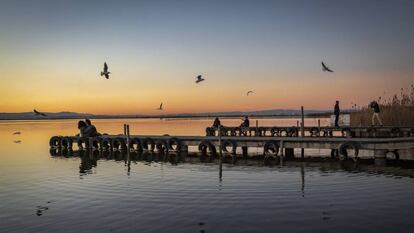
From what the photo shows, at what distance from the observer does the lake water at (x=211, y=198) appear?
1230 cm

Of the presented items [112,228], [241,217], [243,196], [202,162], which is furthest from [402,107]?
[112,228]

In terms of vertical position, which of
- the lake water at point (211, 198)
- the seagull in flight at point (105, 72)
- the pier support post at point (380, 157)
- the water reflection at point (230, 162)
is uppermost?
the seagull in flight at point (105, 72)

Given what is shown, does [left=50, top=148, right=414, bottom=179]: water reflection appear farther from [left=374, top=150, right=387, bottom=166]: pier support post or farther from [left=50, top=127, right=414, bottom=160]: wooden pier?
[left=50, top=127, right=414, bottom=160]: wooden pier

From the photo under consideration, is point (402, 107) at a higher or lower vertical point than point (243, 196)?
higher

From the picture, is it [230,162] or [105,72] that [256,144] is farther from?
[105,72]

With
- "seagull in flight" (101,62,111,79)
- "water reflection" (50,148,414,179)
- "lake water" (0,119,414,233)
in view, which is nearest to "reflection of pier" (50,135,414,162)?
"water reflection" (50,148,414,179)

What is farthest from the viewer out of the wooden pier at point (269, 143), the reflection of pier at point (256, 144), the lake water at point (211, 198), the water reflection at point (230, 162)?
the wooden pier at point (269, 143)

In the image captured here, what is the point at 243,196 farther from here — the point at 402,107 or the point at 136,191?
the point at 402,107

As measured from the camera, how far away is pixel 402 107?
39281 millimetres

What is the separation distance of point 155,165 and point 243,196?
1151 cm

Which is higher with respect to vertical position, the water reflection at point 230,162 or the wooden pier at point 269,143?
the wooden pier at point 269,143

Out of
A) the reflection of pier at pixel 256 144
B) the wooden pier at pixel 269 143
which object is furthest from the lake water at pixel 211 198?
the wooden pier at pixel 269 143

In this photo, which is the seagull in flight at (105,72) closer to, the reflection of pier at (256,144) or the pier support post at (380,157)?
the reflection of pier at (256,144)

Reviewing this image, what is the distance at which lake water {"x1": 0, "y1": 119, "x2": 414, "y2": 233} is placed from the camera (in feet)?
40.3
